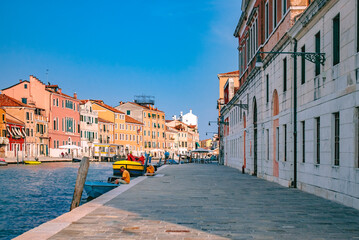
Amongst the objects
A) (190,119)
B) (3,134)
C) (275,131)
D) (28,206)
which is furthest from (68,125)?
(190,119)

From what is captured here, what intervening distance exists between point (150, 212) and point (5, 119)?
60.7m

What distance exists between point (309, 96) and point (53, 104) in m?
68.2

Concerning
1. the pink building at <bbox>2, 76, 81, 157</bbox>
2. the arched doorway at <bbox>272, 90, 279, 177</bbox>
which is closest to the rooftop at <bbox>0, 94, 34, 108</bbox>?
the pink building at <bbox>2, 76, 81, 157</bbox>

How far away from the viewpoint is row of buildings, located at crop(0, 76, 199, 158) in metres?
71.9

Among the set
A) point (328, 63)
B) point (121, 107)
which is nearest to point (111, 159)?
point (121, 107)

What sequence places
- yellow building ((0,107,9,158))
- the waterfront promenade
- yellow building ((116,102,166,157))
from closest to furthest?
the waterfront promenade → yellow building ((0,107,9,158)) → yellow building ((116,102,166,157))

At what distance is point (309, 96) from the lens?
1636cm

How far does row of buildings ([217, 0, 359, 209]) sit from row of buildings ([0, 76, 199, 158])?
1919 inches

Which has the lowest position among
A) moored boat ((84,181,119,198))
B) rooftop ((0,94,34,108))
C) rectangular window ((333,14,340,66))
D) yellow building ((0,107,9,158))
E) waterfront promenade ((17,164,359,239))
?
moored boat ((84,181,119,198))

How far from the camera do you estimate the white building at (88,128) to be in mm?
91438

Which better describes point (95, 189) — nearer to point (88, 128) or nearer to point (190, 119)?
point (88, 128)

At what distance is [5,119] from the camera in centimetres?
6688

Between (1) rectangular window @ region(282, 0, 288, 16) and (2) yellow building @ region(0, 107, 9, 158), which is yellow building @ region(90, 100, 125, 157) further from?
(1) rectangular window @ region(282, 0, 288, 16)

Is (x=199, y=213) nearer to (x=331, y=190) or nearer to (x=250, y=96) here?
(x=331, y=190)
